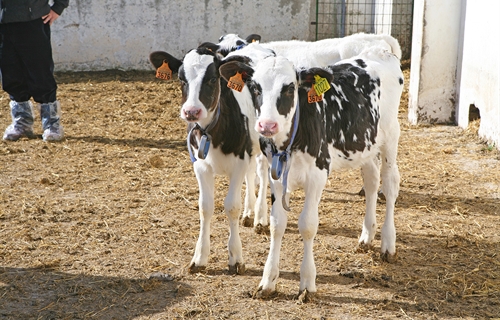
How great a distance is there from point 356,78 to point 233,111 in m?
1.01

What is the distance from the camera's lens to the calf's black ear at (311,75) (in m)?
4.45

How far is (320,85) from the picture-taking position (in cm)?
449

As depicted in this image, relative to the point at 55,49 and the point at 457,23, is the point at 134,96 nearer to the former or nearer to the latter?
the point at 55,49

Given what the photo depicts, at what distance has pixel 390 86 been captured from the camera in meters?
5.47

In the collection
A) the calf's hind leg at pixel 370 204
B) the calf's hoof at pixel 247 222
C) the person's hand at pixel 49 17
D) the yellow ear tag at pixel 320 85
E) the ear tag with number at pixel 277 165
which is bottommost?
the calf's hoof at pixel 247 222

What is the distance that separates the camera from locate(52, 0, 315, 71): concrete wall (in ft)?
44.6

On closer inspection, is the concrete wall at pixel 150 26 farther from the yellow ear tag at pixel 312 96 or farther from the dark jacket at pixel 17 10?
the yellow ear tag at pixel 312 96

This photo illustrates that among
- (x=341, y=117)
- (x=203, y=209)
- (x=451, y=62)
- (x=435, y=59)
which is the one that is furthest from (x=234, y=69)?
(x=451, y=62)

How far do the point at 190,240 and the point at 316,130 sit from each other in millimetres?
1711

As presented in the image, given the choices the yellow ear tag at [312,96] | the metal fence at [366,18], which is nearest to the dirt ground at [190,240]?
the yellow ear tag at [312,96]

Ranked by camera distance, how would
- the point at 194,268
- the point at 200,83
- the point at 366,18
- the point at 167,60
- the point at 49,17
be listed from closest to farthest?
the point at 200,83 → the point at 194,268 → the point at 167,60 → the point at 49,17 → the point at 366,18

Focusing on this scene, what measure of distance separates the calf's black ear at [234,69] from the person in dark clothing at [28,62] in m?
4.79

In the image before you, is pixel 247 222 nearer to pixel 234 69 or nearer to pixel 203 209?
pixel 203 209

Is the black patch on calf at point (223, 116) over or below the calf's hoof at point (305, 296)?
over
